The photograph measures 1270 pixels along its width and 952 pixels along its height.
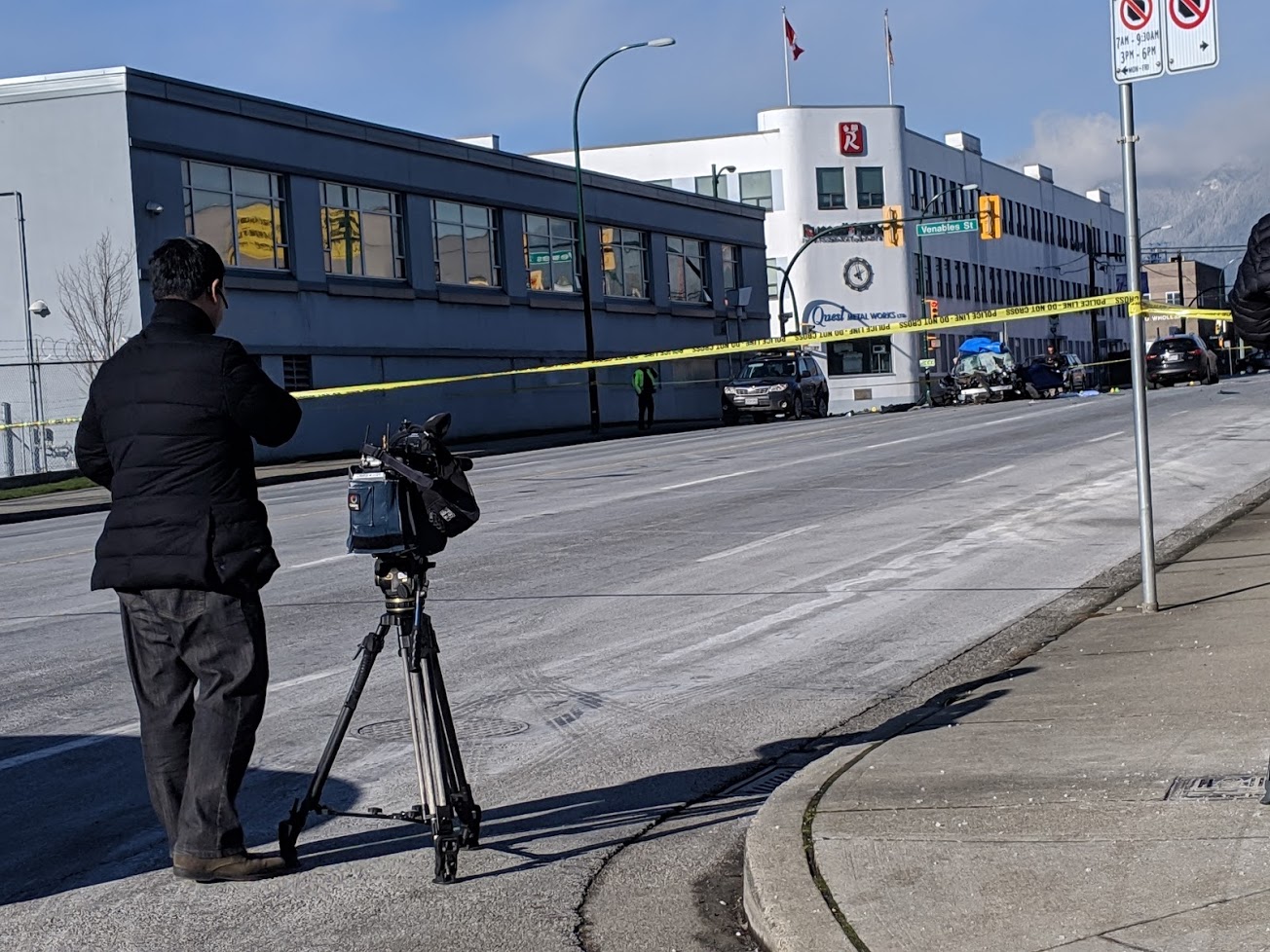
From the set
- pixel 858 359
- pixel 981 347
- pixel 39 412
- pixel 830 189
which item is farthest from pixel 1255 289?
pixel 830 189

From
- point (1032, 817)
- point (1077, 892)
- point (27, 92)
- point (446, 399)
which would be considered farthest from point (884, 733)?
point (446, 399)

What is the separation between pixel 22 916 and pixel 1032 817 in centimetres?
311

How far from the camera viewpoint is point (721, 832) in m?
5.99

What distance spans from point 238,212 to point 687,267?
2558 cm

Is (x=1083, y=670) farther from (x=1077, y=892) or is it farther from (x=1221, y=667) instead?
(x=1077, y=892)

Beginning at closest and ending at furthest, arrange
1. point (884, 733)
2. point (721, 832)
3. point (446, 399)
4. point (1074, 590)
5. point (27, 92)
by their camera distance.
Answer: point (721, 832) < point (884, 733) < point (1074, 590) < point (27, 92) < point (446, 399)

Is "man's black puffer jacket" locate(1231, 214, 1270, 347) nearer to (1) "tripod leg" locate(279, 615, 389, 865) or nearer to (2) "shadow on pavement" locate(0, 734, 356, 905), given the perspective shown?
(1) "tripod leg" locate(279, 615, 389, 865)

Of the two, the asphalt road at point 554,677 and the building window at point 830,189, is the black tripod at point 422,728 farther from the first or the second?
the building window at point 830,189

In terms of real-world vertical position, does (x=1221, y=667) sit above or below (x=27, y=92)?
below

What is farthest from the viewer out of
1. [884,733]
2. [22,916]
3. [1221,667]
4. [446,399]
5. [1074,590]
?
[446,399]

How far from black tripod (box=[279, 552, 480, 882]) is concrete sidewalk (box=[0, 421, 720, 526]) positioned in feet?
64.0

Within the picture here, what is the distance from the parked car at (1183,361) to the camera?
5497 centimetres

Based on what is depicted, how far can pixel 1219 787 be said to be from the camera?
5.48 m

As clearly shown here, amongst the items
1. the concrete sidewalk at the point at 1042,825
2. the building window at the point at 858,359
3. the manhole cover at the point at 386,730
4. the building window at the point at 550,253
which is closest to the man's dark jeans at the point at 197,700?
the concrete sidewalk at the point at 1042,825
